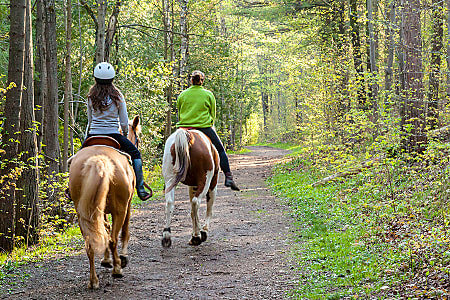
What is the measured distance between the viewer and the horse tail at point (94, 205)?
4.96 m

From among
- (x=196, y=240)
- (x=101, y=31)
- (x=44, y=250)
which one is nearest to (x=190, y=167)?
(x=196, y=240)

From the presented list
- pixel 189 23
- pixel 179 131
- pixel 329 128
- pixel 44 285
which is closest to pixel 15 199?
pixel 44 285

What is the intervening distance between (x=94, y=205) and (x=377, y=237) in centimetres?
448

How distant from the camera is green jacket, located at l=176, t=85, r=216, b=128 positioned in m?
8.20

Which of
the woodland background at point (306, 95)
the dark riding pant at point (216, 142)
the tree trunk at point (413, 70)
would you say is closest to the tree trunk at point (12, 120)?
the woodland background at point (306, 95)

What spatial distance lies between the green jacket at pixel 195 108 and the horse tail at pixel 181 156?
88cm

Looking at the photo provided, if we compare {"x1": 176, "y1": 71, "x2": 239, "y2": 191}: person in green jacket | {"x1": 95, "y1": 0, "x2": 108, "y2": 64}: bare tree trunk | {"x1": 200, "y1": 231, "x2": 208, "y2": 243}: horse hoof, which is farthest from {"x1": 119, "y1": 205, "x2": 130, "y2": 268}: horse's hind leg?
{"x1": 95, "y1": 0, "x2": 108, "y2": 64}: bare tree trunk

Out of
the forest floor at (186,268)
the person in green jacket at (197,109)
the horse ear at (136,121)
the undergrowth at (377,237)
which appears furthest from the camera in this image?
the person in green jacket at (197,109)

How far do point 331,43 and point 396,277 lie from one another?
14.5 metres

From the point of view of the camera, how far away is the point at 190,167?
24.7 ft

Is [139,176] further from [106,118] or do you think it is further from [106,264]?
[106,264]

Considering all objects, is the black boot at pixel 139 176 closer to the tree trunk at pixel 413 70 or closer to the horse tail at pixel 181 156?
the horse tail at pixel 181 156

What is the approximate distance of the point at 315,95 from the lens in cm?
1709

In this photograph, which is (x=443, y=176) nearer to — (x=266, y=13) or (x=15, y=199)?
(x=15, y=199)
